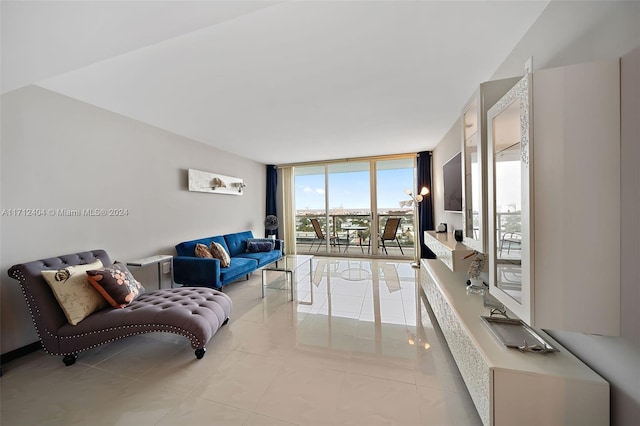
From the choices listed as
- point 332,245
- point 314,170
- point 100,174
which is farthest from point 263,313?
point 314,170

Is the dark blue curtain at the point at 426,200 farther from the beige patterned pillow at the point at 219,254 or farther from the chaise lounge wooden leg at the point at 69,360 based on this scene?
the chaise lounge wooden leg at the point at 69,360

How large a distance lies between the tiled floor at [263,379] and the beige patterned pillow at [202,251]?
A: 125cm

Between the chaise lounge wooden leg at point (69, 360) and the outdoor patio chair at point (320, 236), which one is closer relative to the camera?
the chaise lounge wooden leg at point (69, 360)

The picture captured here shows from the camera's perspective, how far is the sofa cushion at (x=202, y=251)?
3554mm

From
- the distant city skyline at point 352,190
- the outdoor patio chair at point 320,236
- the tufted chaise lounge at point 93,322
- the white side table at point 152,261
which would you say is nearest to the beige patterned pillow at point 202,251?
the white side table at point 152,261

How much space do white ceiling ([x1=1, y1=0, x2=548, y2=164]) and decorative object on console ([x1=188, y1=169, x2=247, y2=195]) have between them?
93 centimetres

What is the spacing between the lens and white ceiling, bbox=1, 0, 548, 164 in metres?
1.21

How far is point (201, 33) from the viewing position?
1.59m

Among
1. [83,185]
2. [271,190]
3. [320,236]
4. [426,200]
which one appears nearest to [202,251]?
[83,185]

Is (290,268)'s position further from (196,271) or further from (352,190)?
(352,190)

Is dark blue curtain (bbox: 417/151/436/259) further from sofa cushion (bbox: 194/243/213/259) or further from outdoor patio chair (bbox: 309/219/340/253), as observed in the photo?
sofa cushion (bbox: 194/243/213/259)

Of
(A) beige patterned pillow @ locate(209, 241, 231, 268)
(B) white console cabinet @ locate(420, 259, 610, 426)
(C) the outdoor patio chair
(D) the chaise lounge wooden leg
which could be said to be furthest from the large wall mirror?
(C) the outdoor patio chair

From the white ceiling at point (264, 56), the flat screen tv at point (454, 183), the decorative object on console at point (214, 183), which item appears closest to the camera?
the white ceiling at point (264, 56)

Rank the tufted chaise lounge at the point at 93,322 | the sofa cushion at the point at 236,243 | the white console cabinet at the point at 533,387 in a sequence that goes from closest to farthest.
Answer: the white console cabinet at the point at 533,387 < the tufted chaise lounge at the point at 93,322 < the sofa cushion at the point at 236,243
